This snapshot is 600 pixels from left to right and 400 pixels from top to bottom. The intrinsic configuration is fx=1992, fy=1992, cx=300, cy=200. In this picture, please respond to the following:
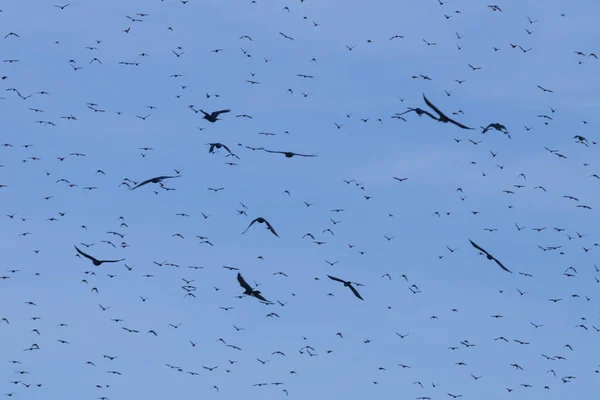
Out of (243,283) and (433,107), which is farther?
(243,283)

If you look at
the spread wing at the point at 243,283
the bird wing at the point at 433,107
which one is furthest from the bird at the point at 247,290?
the bird wing at the point at 433,107

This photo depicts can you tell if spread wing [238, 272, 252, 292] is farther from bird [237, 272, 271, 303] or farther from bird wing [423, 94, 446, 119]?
bird wing [423, 94, 446, 119]

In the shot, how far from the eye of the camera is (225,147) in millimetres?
100562

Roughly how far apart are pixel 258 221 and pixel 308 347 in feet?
117

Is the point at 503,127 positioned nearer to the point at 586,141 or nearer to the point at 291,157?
the point at 291,157

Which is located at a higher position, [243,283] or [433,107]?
[433,107]

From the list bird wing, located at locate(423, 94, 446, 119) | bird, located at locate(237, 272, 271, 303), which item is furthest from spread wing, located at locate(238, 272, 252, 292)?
bird wing, located at locate(423, 94, 446, 119)

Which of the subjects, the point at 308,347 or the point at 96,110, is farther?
the point at 308,347

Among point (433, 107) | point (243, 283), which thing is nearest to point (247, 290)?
point (243, 283)

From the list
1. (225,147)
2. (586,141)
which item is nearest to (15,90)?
(225,147)

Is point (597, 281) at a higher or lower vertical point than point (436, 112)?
lower

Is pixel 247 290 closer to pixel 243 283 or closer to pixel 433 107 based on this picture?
pixel 243 283

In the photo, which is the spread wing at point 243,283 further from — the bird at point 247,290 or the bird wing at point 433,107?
the bird wing at point 433,107

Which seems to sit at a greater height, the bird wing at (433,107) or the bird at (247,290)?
the bird wing at (433,107)
